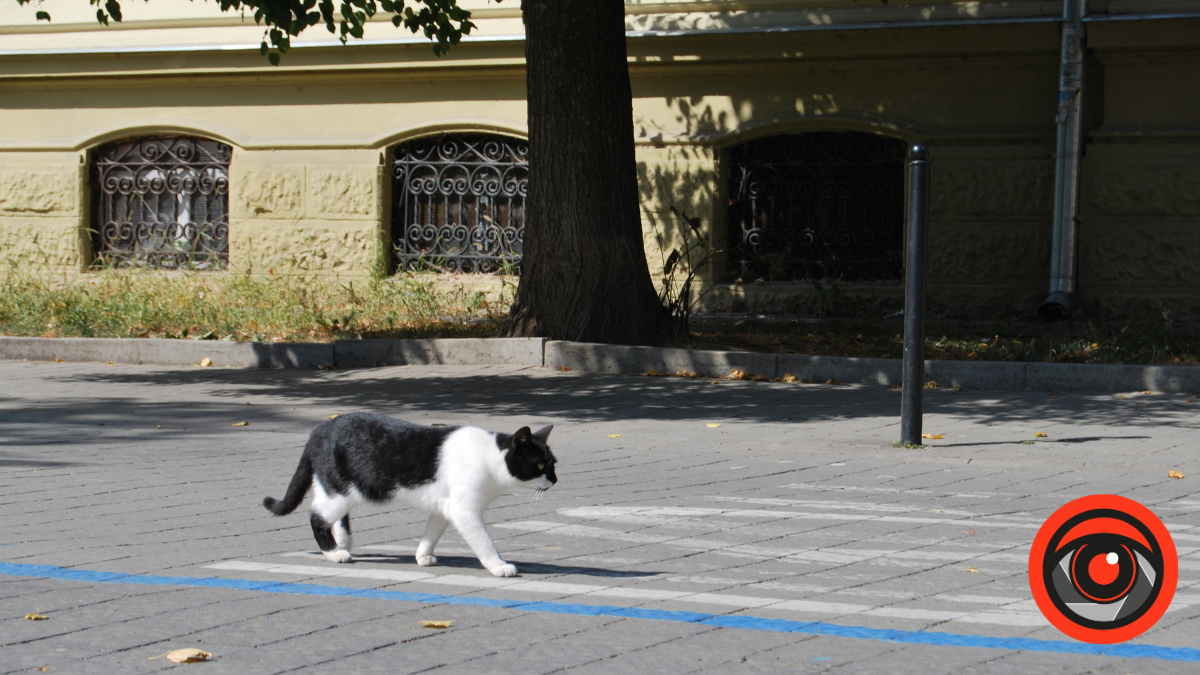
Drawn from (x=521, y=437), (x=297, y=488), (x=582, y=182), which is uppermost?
(x=582, y=182)

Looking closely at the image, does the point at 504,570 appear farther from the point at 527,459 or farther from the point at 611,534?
the point at 611,534

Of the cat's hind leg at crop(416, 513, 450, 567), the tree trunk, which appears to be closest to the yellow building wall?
the tree trunk

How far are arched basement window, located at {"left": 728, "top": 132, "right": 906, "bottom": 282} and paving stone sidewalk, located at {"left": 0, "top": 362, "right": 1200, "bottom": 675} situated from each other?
590cm

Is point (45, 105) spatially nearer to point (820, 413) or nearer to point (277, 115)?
point (277, 115)

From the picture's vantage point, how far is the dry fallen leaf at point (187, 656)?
3495mm

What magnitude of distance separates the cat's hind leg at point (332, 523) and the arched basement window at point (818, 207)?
11.2m

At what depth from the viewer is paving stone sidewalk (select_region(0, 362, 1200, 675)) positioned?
12.0 ft

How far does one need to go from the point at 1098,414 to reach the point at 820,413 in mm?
1996

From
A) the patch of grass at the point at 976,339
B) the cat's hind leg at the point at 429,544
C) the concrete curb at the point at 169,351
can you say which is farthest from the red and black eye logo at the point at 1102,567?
the concrete curb at the point at 169,351

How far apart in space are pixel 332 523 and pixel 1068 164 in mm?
11748

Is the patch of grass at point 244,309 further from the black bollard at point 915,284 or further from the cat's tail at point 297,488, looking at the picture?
the cat's tail at point 297,488

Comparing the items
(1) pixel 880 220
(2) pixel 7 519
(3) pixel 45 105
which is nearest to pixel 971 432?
(2) pixel 7 519

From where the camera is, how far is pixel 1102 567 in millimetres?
3346

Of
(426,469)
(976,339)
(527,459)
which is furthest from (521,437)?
(976,339)
